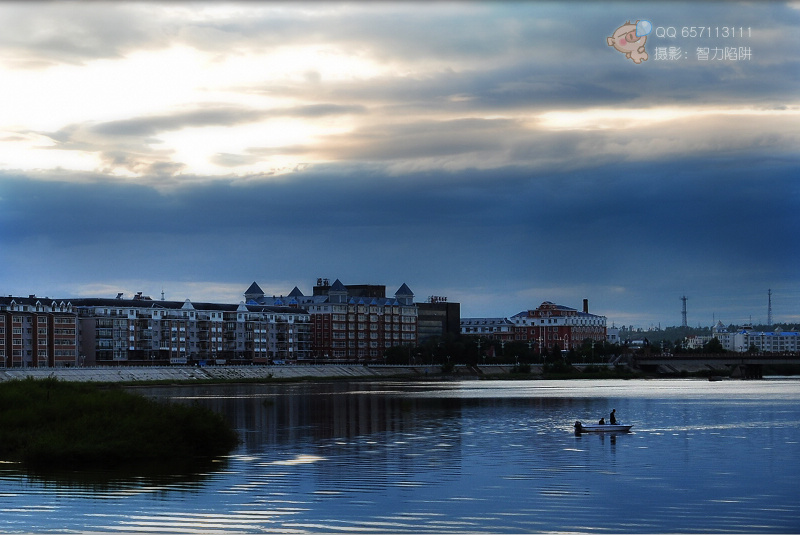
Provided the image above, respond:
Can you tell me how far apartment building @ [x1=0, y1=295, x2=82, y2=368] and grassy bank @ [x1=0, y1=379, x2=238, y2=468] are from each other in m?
117

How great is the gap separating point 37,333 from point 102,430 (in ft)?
431

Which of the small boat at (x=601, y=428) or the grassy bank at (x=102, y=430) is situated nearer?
the grassy bank at (x=102, y=430)

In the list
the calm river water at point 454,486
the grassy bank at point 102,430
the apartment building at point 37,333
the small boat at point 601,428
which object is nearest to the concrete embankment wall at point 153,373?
the apartment building at point 37,333

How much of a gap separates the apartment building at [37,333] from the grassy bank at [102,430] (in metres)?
117

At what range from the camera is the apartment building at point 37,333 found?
171500 millimetres

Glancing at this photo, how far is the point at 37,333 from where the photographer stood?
177 metres

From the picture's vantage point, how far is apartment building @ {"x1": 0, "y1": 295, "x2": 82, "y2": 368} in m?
172

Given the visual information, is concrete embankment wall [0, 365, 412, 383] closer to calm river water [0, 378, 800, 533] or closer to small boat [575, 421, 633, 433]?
calm river water [0, 378, 800, 533]

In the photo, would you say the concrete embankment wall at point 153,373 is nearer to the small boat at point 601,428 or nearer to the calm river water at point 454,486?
the calm river water at point 454,486

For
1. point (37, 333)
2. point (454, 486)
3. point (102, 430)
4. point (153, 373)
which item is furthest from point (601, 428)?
point (37, 333)

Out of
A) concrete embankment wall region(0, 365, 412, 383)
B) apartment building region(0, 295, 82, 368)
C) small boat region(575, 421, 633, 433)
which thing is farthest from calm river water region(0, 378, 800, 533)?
apartment building region(0, 295, 82, 368)

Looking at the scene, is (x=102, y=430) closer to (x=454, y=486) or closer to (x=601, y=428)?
(x=454, y=486)

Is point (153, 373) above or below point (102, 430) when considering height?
below

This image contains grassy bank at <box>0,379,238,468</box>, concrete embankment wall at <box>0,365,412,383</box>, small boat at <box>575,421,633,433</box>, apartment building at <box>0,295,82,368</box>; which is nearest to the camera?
grassy bank at <box>0,379,238,468</box>
